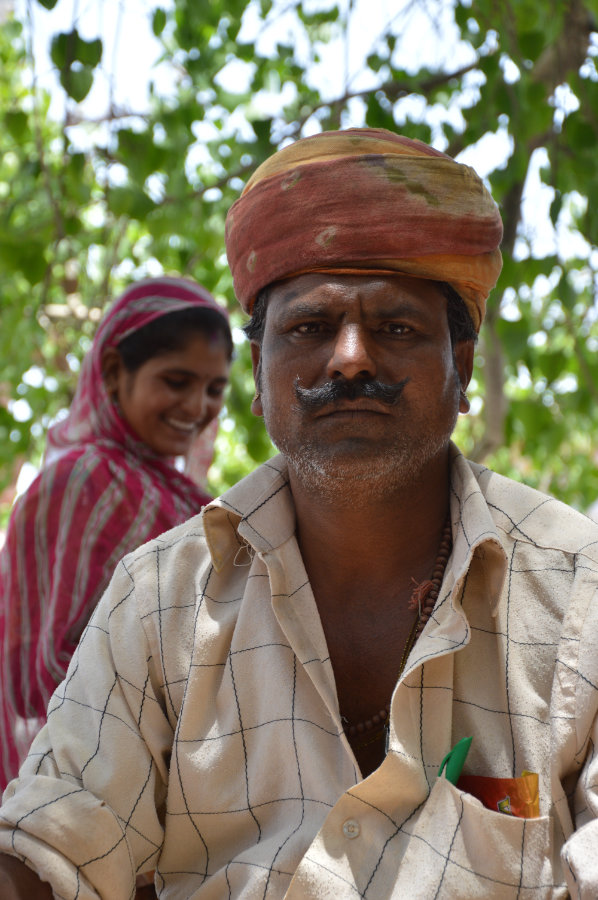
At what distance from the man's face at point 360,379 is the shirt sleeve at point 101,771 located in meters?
0.42

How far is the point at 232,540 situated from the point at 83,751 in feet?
1.48

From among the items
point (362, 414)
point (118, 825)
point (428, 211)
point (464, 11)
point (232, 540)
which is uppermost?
point (464, 11)

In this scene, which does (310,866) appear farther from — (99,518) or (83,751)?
(99,518)

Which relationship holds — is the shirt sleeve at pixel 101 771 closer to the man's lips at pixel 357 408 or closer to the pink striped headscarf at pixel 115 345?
the man's lips at pixel 357 408

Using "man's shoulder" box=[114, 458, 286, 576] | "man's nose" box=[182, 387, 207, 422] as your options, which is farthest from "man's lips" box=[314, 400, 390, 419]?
"man's nose" box=[182, 387, 207, 422]

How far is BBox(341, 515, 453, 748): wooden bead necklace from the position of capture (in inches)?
65.2

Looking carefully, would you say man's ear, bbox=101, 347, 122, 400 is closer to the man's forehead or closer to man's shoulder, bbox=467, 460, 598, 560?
the man's forehead

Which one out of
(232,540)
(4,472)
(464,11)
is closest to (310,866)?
(232,540)

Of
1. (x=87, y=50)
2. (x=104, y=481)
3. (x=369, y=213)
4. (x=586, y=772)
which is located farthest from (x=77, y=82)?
(x=586, y=772)

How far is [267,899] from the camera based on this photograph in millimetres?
1459

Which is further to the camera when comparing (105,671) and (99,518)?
(99,518)

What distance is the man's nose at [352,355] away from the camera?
164 centimetres

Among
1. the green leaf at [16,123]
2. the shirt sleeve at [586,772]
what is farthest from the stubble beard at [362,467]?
the green leaf at [16,123]

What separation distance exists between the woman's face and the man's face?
109 centimetres
